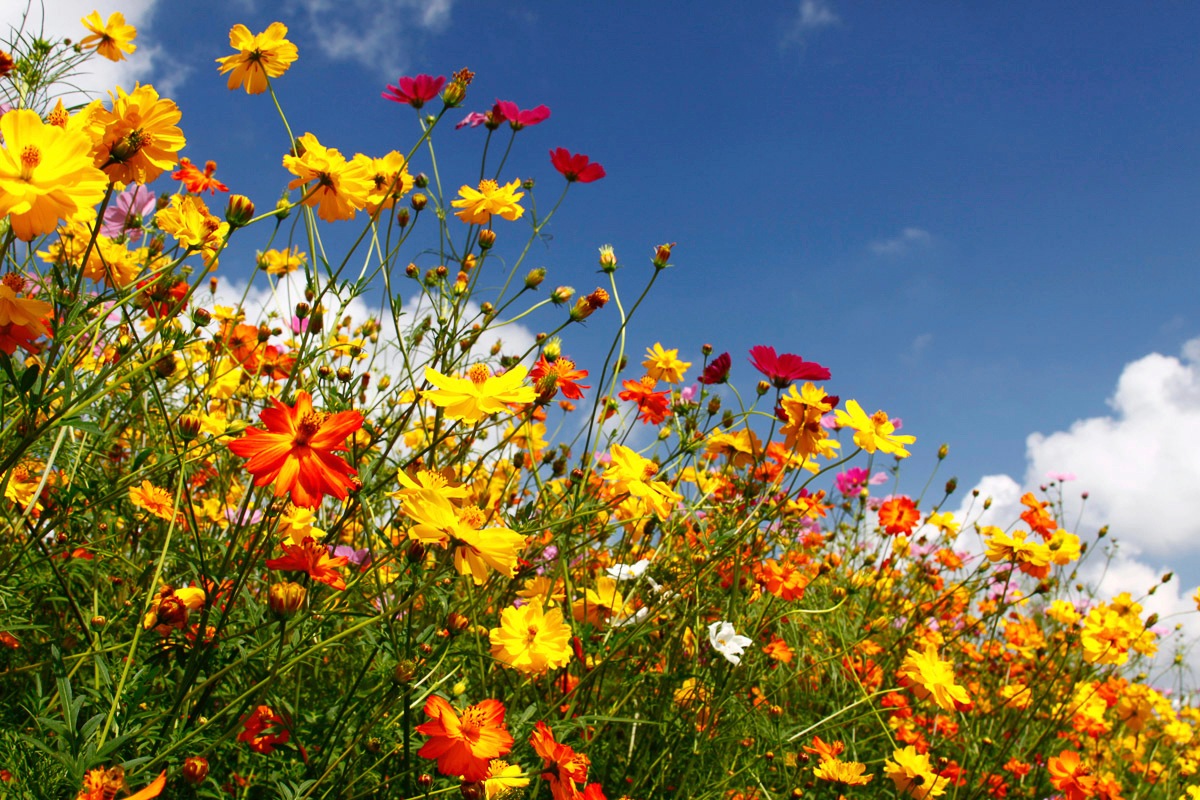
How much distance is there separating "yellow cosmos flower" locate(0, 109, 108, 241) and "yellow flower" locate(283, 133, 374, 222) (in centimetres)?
39

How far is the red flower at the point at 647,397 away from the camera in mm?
1621

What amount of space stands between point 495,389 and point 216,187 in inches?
50.5

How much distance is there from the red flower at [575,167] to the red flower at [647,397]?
46 cm

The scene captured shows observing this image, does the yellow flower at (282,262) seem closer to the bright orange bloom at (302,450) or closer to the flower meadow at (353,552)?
the flower meadow at (353,552)

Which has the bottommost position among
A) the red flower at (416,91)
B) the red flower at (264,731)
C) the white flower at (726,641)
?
the red flower at (264,731)

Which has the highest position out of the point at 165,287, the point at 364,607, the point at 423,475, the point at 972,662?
the point at 972,662

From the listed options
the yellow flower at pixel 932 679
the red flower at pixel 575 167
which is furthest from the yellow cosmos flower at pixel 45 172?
the yellow flower at pixel 932 679

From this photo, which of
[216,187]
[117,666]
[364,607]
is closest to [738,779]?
[364,607]

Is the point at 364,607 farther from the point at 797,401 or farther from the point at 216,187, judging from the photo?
the point at 216,187

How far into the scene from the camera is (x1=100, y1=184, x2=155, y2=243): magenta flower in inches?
63.6

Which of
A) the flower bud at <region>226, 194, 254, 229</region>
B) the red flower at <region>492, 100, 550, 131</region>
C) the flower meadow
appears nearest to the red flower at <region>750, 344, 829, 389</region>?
the flower meadow

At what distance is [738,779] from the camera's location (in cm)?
153

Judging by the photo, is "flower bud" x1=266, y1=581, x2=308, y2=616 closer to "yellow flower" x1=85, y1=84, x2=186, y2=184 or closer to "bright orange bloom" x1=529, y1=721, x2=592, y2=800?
"bright orange bloom" x1=529, y1=721, x2=592, y2=800

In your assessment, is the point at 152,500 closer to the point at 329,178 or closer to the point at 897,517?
the point at 329,178
